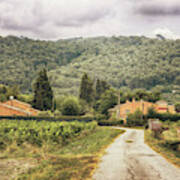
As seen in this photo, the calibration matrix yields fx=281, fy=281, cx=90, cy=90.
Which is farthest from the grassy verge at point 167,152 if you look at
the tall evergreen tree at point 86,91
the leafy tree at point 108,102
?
the tall evergreen tree at point 86,91

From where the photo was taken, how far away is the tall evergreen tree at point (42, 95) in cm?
9819

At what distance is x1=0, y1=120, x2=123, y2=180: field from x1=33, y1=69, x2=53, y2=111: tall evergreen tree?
53798mm

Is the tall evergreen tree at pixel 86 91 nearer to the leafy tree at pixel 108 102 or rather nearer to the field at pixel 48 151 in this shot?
the leafy tree at pixel 108 102

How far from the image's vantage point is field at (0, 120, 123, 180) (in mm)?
14725

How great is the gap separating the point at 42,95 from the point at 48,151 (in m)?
74.0

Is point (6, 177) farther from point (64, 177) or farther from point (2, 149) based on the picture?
point (2, 149)

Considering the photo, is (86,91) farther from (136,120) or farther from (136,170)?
(136,170)

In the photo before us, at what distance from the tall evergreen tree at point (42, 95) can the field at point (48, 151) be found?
177ft

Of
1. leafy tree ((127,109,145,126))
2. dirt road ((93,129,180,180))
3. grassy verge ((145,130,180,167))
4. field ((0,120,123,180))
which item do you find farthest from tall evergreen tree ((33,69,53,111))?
dirt road ((93,129,180,180))

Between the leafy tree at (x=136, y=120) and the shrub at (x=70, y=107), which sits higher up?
the shrub at (x=70, y=107)

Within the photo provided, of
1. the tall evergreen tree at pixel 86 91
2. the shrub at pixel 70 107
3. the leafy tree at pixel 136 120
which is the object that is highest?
the tall evergreen tree at pixel 86 91

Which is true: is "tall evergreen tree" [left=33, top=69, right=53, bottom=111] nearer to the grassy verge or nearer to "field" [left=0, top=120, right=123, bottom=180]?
"field" [left=0, top=120, right=123, bottom=180]

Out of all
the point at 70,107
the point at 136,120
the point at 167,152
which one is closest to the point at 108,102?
the point at 70,107

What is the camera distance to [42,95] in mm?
98875
